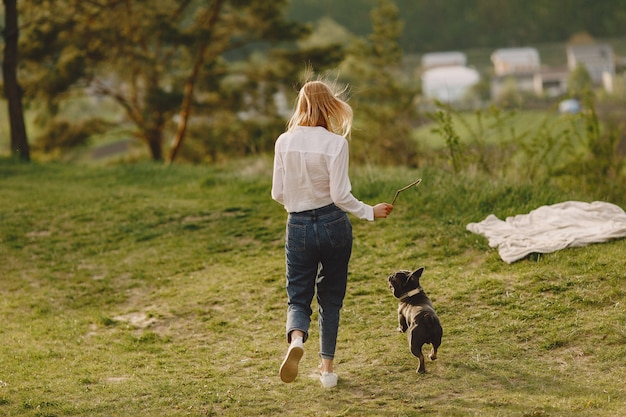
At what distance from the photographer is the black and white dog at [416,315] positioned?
179 inches

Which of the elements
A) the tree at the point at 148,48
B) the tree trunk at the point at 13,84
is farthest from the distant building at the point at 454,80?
the tree trunk at the point at 13,84

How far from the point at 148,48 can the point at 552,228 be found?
75.3 feet

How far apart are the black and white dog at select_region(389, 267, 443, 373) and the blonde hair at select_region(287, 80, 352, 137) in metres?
1.02

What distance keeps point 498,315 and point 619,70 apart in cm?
9821

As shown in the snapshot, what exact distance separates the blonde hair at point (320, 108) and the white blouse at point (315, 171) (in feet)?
0.16

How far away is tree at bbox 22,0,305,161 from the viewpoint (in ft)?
77.6

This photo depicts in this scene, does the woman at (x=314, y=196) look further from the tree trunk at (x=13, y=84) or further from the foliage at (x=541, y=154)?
the tree trunk at (x=13, y=84)

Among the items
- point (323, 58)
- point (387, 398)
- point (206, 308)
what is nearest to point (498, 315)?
point (387, 398)

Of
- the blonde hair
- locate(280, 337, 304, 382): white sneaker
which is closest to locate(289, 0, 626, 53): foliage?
the blonde hair

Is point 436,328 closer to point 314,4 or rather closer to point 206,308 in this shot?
point 206,308

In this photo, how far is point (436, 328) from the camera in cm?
455

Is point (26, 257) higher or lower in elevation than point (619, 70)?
lower

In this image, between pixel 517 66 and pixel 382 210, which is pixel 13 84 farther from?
pixel 517 66

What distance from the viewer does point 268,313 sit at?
6406 mm
